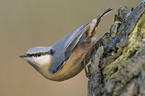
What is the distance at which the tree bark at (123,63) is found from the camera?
59cm

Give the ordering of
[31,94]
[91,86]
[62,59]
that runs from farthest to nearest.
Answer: [31,94] → [62,59] → [91,86]

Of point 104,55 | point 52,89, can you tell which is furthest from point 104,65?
point 52,89

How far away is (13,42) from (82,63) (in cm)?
148

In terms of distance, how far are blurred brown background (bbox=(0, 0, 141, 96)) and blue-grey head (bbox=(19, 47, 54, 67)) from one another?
47.1 inches

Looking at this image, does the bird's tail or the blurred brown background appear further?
the blurred brown background

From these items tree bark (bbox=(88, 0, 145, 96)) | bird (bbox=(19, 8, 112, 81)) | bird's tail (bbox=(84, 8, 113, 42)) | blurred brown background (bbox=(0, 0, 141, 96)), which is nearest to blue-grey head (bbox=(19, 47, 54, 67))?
bird (bbox=(19, 8, 112, 81))

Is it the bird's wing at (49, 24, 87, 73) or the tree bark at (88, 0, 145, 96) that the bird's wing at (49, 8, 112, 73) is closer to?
the bird's wing at (49, 24, 87, 73)

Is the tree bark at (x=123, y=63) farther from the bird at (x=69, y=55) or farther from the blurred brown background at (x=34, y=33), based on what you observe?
the blurred brown background at (x=34, y=33)

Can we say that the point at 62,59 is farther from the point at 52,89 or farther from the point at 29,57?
the point at 52,89

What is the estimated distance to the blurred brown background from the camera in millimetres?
2375

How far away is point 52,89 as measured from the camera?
95.2 inches

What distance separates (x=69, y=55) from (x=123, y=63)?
56 centimetres

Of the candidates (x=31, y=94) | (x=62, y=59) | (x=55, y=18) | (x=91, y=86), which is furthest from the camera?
(x=55, y=18)

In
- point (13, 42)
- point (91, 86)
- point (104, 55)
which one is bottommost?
point (91, 86)
